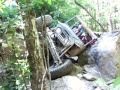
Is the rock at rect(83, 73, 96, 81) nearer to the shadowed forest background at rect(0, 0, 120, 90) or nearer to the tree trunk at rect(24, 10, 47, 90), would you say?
the shadowed forest background at rect(0, 0, 120, 90)

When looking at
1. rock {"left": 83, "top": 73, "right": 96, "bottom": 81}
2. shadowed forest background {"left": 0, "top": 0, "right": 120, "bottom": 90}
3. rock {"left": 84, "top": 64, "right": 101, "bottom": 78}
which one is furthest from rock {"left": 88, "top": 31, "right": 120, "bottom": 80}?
shadowed forest background {"left": 0, "top": 0, "right": 120, "bottom": 90}

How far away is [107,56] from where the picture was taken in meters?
8.23

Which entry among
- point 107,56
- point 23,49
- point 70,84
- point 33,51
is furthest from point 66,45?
point 33,51

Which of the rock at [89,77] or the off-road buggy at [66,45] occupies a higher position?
the off-road buggy at [66,45]

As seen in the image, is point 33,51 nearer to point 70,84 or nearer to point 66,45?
point 70,84

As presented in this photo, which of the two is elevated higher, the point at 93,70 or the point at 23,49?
the point at 23,49

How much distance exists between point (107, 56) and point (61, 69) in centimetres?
150

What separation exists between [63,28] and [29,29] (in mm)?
5270

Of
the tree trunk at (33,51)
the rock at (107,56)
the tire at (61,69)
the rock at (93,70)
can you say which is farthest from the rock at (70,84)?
the tree trunk at (33,51)

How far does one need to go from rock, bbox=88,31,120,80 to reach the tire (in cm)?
94

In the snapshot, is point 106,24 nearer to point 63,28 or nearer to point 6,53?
point 63,28

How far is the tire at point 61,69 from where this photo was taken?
754cm

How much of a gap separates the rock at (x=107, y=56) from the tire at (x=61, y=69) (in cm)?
94

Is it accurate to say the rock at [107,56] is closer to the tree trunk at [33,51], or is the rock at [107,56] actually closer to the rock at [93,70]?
the rock at [93,70]
